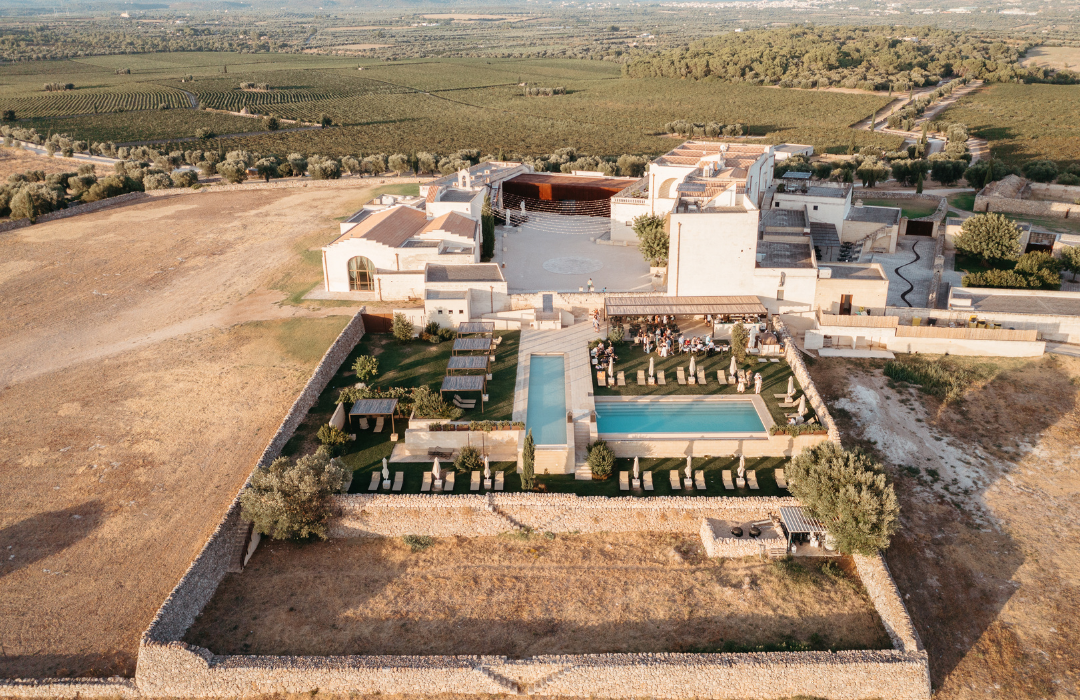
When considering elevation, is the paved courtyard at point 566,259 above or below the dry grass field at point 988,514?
above

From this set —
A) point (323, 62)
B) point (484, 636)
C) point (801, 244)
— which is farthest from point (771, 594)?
point (323, 62)

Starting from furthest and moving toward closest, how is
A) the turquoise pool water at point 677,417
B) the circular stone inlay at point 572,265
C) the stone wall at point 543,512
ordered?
the circular stone inlay at point 572,265
the turquoise pool water at point 677,417
the stone wall at point 543,512

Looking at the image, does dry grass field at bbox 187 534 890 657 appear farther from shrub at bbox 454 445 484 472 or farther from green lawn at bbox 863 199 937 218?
green lawn at bbox 863 199 937 218

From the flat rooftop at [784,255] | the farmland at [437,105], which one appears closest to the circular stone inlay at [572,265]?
the flat rooftop at [784,255]

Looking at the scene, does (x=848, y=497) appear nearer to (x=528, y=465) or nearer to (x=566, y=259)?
(x=528, y=465)

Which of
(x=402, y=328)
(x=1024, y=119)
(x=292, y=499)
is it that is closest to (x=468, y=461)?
(x=292, y=499)

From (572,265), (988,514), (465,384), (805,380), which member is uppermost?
(572,265)

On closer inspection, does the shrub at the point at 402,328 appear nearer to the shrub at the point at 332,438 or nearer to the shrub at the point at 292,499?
the shrub at the point at 332,438
